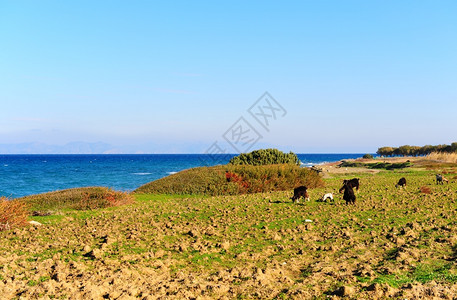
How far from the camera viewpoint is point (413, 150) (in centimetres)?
10381

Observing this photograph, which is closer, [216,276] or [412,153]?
[216,276]

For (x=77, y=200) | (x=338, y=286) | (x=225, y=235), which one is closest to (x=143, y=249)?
(x=225, y=235)

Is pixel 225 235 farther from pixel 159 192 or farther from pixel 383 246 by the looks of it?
pixel 159 192

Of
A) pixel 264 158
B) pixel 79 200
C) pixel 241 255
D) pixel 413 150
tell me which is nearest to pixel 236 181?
pixel 79 200

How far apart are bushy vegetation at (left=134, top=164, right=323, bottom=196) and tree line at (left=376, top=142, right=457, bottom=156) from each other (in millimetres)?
71236

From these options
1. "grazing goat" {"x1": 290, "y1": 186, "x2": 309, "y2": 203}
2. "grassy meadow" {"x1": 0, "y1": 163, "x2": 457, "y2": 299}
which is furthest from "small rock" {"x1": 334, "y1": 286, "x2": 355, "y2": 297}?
"grazing goat" {"x1": 290, "y1": 186, "x2": 309, "y2": 203}

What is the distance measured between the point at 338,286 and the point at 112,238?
630cm

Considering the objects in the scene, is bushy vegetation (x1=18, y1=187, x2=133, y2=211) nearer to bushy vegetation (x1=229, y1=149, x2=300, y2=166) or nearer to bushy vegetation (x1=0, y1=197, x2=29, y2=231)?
bushy vegetation (x1=0, y1=197, x2=29, y2=231)

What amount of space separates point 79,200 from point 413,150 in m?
104

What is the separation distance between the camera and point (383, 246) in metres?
9.05

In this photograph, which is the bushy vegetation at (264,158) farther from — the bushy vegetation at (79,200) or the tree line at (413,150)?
the tree line at (413,150)

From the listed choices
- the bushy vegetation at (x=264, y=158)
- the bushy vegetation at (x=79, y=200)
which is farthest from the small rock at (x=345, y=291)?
the bushy vegetation at (x=264, y=158)

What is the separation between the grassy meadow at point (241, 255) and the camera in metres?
6.23

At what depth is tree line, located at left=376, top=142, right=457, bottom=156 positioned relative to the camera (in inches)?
3413
